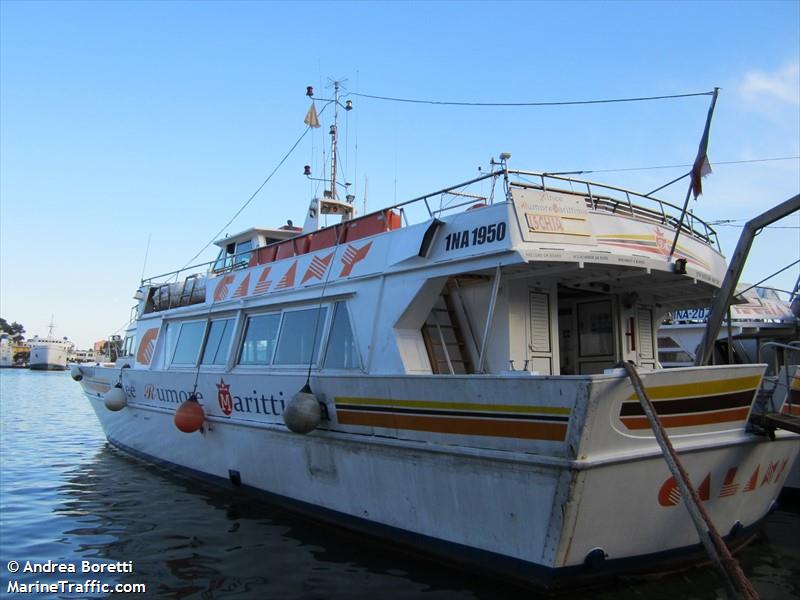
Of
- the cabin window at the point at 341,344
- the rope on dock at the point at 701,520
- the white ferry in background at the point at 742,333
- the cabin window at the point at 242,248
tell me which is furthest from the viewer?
the white ferry in background at the point at 742,333

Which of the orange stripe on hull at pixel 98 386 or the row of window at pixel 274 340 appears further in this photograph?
the orange stripe on hull at pixel 98 386

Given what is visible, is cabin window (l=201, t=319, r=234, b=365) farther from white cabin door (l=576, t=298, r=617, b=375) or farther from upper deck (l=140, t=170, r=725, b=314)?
white cabin door (l=576, t=298, r=617, b=375)

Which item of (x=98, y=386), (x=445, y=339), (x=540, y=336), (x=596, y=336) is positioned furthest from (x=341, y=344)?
(x=98, y=386)

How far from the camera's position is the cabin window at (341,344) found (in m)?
7.46

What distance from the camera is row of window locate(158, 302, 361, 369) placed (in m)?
7.71

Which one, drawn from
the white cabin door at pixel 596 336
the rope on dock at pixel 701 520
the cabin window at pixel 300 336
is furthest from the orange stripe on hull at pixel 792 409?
the cabin window at pixel 300 336

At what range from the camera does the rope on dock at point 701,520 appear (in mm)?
3930

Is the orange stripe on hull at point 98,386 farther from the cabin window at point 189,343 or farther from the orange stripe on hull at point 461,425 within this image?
the orange stripe on hull at point 461,425

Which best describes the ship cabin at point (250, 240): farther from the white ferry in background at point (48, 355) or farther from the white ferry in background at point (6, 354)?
the white ferry in background at point (6, 354)

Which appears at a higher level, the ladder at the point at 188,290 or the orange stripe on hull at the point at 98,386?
the ladder at the point at 188,290

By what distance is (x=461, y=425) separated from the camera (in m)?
5.65

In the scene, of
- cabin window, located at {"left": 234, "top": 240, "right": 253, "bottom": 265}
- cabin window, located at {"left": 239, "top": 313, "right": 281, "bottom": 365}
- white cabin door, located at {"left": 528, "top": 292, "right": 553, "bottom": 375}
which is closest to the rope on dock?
white cabin door, located at {"left": 528, "top": 292, "right": 553, "bottom": 375}

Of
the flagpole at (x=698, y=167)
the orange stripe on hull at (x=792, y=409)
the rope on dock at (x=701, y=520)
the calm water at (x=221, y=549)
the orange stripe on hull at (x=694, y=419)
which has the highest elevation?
the flagpole at (x=698, y=167)

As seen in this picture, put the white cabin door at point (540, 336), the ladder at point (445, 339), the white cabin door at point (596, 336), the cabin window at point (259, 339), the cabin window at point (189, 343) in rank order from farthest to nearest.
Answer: the cabin window at point (189, 343), the cabin window at point (259, 339), the white cabin door at point (596, 336), the ladder at point (445, 339), the white cabin door at point (540, 336)
